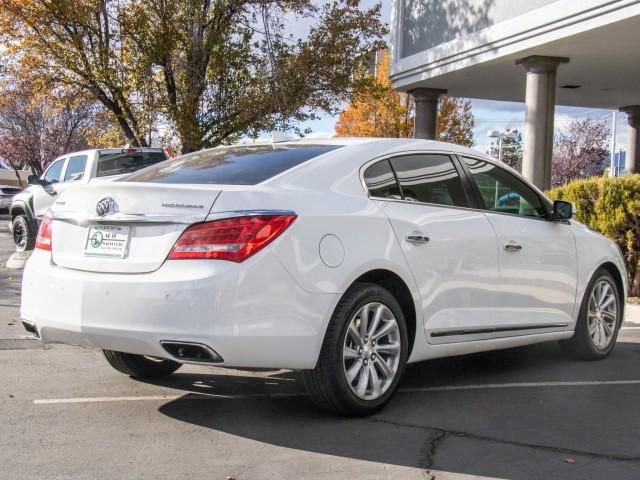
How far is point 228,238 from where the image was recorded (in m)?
4.07

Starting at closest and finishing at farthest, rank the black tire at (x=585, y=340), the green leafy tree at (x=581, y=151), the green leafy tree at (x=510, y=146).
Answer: the black tire at (x=585, y=340) < the green leafy tree at (x=581, y=151) < the green leafy tree at (x=510, y=146)

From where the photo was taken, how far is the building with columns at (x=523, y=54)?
45.2 ft

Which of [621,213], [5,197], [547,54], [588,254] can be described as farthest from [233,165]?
[5,197]

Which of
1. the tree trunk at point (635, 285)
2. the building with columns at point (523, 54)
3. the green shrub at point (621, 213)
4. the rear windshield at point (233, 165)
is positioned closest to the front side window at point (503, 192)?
the rear windshield at point (233, 165)

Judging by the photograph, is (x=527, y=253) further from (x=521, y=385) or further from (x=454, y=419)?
(x=454, y=419)

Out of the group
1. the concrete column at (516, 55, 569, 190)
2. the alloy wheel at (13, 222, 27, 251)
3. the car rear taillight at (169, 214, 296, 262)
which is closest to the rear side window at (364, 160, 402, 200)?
the car rear taillight at (169, 214, 296, 262)

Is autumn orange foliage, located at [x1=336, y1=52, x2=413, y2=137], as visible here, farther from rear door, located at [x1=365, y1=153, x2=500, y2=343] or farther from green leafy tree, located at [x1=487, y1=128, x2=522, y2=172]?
green leafy tree, located at [x1=487, y1=128, x2=522, y2=172]

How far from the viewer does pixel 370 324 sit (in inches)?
181

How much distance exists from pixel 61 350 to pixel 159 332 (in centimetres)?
281

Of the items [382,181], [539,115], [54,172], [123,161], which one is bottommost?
[54,172]

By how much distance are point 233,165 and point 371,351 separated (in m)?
1.39

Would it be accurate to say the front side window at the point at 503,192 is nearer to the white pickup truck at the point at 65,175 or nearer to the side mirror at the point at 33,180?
the white pickup truck at the point at 65,175

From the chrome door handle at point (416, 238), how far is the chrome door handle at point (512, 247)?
88 cm

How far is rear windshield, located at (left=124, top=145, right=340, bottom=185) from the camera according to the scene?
15.0 feet
